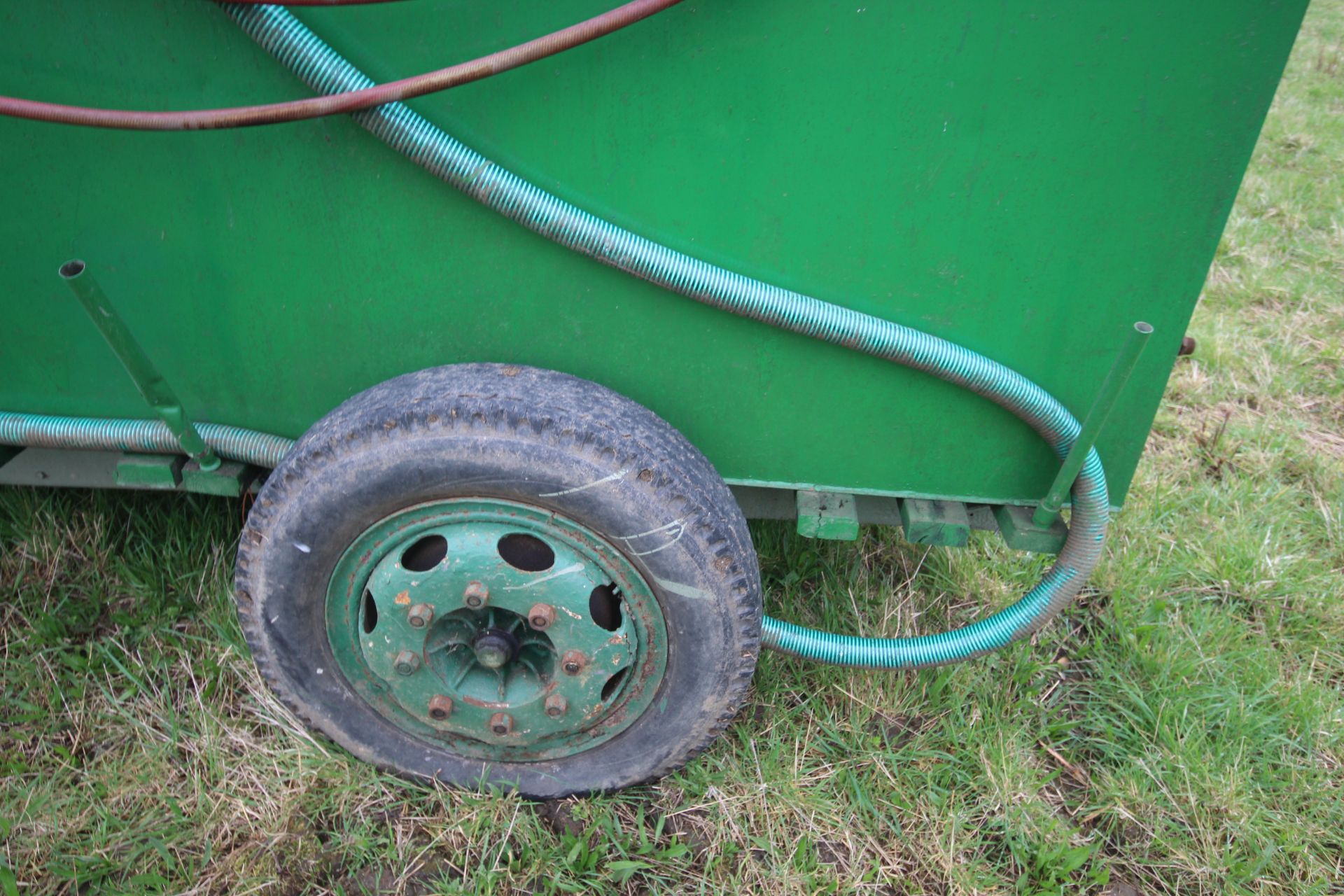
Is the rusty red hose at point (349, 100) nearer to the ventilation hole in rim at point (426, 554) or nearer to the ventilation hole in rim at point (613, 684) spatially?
the ventilation hole in rim at point (426, 554)

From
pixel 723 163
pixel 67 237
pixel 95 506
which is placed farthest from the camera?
pixel 95 506

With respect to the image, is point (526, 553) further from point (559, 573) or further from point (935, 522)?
point (935, 522)

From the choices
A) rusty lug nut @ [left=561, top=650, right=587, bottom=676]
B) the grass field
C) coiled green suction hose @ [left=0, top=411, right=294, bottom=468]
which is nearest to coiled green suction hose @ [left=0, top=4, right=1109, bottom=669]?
coiled green suction hose @ [left=0, top=411, right=294, bottom=468]

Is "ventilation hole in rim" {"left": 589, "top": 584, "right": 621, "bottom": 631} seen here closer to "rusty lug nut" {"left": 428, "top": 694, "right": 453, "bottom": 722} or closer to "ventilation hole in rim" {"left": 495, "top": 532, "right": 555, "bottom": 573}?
"ventilation hole in rim" {"left": 495, "top": 532, "right": 555, "bottom": 573}

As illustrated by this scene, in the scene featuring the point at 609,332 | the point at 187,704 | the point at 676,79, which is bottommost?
the point at 187,704

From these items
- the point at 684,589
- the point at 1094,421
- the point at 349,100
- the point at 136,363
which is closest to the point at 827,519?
the point at 684,589

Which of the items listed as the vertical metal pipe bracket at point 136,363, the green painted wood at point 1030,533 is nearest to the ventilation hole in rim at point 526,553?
the vertical metal pipe bracket at point 136,363

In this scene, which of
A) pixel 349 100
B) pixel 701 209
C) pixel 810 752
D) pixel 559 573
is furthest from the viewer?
pixel 810 752

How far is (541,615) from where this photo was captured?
67.0 inches

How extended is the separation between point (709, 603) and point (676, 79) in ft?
2.93

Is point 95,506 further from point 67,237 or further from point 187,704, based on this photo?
point 67,237

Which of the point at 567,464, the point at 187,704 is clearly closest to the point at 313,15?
the point at 567,464

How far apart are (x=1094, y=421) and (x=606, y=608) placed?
96 centimetres

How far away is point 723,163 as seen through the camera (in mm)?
1529
